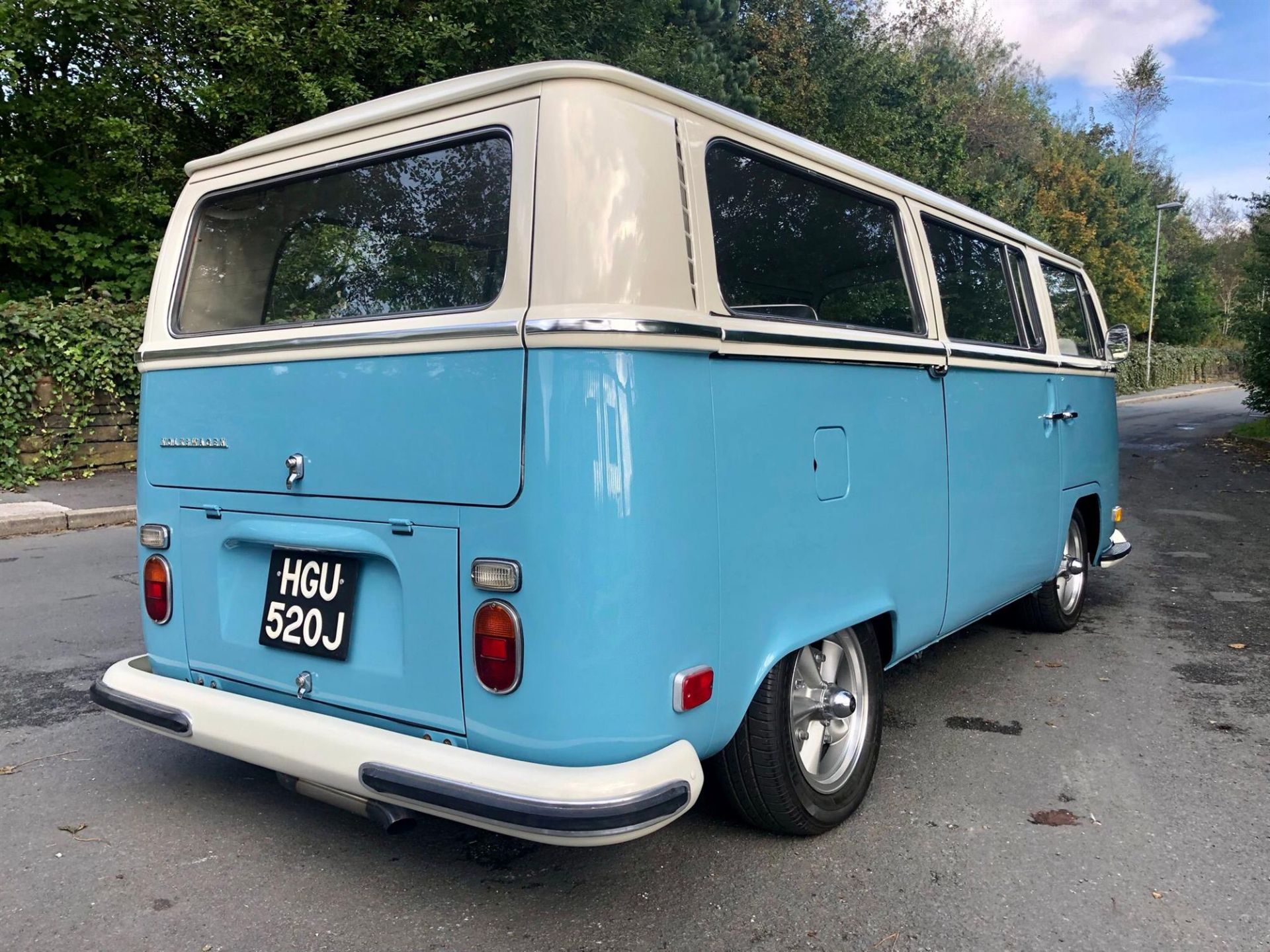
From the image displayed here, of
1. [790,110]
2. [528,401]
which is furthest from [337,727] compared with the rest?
[790,110]

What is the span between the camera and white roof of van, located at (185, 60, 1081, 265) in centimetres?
245

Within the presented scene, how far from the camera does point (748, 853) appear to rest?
3.03 meters

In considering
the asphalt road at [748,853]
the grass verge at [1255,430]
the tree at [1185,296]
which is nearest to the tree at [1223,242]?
the tree at [1185,296]

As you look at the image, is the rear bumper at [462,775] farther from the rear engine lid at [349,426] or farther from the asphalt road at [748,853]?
the rear engine lid at [349,426]

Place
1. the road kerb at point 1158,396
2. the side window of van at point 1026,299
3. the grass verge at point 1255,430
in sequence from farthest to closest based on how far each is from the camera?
the road kerb at point 1158,396 < the grass verge at point 1255,430 < the side window of van at point 1026,299

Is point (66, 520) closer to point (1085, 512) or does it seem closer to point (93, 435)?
point (93, 435)

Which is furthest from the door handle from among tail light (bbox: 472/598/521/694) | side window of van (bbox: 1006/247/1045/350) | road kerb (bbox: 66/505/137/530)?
road kerb (bbox: 66/505/137/530)

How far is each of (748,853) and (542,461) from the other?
4.91 feet

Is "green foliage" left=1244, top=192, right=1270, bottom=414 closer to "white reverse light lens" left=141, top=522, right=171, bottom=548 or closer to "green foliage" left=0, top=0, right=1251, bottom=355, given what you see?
"green foliage" left=0, top=0, right=1251, bottom=355

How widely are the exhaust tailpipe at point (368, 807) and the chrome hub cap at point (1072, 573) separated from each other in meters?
4.14

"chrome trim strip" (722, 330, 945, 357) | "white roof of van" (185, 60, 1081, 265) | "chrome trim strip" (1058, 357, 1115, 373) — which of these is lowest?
"chrome trim strip" (1058, 357, 1115, 373)

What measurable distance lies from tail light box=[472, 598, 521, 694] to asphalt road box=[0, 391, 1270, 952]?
708mm

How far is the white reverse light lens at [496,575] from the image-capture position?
238 centimetres

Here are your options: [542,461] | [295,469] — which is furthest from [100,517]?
[542,461]
